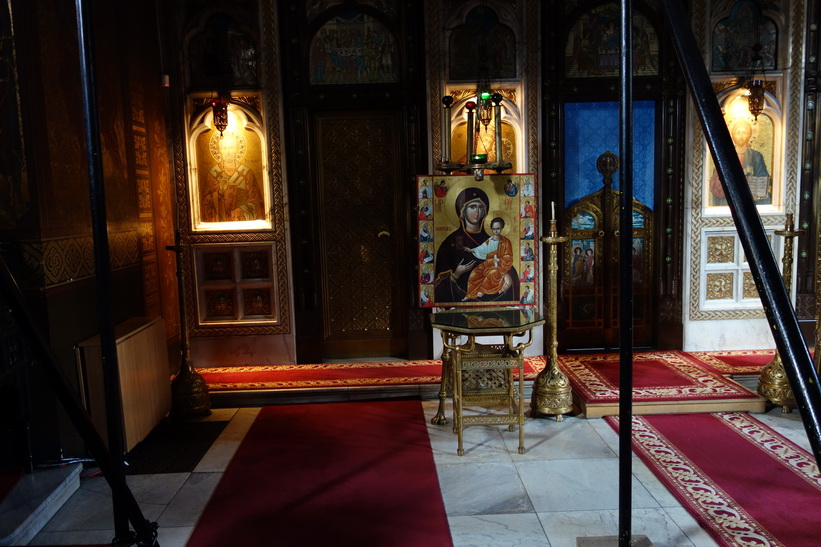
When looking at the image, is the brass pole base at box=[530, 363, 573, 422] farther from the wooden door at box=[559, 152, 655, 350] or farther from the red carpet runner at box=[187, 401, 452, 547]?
the wooden door at box=[559, 152, 655, 350]

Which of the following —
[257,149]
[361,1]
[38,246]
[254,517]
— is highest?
[361,1]

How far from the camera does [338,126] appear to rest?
6770 millimetres

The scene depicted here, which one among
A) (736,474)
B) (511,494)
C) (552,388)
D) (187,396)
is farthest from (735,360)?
(187,396)

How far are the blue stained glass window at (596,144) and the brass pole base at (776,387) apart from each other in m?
2.11

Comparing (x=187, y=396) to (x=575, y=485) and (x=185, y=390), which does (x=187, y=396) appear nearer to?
(x=185, y=390)

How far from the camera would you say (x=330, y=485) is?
14.0 ft

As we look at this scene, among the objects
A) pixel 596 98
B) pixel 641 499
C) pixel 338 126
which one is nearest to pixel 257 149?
pixel 338 126

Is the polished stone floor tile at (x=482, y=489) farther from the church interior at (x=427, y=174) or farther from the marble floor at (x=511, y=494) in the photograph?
the church interior at (x=427, y=174)

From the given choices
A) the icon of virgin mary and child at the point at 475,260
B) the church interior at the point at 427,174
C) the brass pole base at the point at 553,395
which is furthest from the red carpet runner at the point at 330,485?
the icon of virgin mary and child at the point at 475,260

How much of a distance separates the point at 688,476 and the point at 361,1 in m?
5.01

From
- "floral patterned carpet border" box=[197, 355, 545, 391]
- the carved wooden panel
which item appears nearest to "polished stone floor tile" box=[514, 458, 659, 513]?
"floral patterned carpet border" box=[197, 355, 545, 391]

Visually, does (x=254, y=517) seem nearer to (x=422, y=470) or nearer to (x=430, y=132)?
(x=422, y=470)

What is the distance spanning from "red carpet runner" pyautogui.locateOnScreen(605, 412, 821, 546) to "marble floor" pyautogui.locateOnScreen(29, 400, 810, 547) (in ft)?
0.49

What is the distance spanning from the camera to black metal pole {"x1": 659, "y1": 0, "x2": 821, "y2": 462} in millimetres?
968
